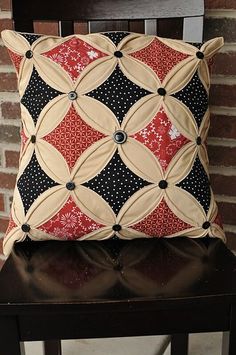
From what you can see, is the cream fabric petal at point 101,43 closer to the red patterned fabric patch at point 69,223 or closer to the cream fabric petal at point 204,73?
the cream fabric petal at point 204,73

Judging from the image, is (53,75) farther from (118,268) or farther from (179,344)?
(179,344)

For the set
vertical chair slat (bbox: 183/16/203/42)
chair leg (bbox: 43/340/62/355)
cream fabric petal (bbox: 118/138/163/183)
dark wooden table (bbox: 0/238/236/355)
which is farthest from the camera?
chair leg (bbox: 43/340/62/355)

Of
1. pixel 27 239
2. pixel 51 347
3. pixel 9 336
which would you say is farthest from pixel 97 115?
pixel 51 347

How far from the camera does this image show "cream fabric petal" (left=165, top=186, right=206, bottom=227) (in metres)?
0.91

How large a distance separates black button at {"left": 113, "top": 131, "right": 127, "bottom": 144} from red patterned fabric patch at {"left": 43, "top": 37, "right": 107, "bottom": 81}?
0.13 m

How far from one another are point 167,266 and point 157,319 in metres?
0.10

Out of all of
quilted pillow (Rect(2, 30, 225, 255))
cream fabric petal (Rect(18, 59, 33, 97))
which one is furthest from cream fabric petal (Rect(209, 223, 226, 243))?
cream fabric petal (Rect(18, 59, 33, 97))

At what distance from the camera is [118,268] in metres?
0.84

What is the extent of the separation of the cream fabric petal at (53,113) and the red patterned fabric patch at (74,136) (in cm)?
1

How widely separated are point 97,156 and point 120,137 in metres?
0.05

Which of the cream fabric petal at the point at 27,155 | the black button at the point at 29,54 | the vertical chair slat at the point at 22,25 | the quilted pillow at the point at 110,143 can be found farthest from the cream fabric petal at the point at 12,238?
the vertical chair slat at the point at 22,25

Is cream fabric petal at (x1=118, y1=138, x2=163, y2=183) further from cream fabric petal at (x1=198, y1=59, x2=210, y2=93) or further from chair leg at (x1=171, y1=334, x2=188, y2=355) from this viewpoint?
chair leg at (x1=171, y1=334, x2=188, y2=355)

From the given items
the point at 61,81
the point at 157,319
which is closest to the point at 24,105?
the point at 61,81

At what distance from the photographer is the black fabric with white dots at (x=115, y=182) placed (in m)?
0.90
